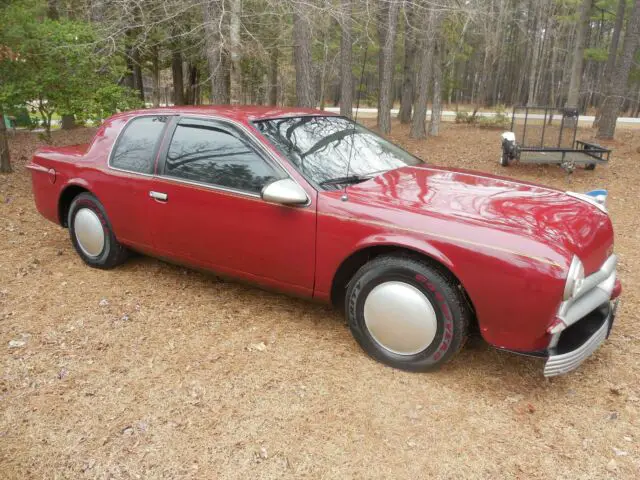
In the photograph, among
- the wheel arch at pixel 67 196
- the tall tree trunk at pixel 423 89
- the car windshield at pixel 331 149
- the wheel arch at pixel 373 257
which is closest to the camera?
the wheel arch at pixel 373 257

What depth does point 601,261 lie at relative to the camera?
117 inches

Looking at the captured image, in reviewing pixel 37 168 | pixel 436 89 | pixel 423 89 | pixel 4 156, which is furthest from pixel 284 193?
pixel 436 89

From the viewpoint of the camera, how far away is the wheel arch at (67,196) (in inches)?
183

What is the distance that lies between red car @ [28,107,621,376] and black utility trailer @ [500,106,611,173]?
634cm

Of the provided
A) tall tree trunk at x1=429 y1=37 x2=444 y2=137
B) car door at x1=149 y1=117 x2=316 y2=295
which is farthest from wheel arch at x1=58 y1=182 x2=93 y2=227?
tall tree trunk at x1=429 y1=37 x2=444 y2=137

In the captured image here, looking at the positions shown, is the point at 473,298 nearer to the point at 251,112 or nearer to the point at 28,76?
the point at 251,112

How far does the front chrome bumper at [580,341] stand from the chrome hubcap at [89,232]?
12.8 ft

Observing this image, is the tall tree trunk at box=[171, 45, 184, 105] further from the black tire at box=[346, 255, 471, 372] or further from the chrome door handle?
the black tire at box=[346, 255, 471, 372]

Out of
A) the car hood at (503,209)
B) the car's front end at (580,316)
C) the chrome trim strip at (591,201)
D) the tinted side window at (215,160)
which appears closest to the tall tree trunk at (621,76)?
the chrome trim strip at (591,201)

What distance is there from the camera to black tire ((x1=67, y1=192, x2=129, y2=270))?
452 centimetres

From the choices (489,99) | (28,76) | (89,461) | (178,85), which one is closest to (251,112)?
(89,461)

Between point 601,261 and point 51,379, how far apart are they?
11.7 feet

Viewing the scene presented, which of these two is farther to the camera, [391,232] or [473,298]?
[391,232]

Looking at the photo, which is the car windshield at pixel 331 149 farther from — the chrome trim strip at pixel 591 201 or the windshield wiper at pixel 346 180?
the chrome trim strip at pixel 591 201
